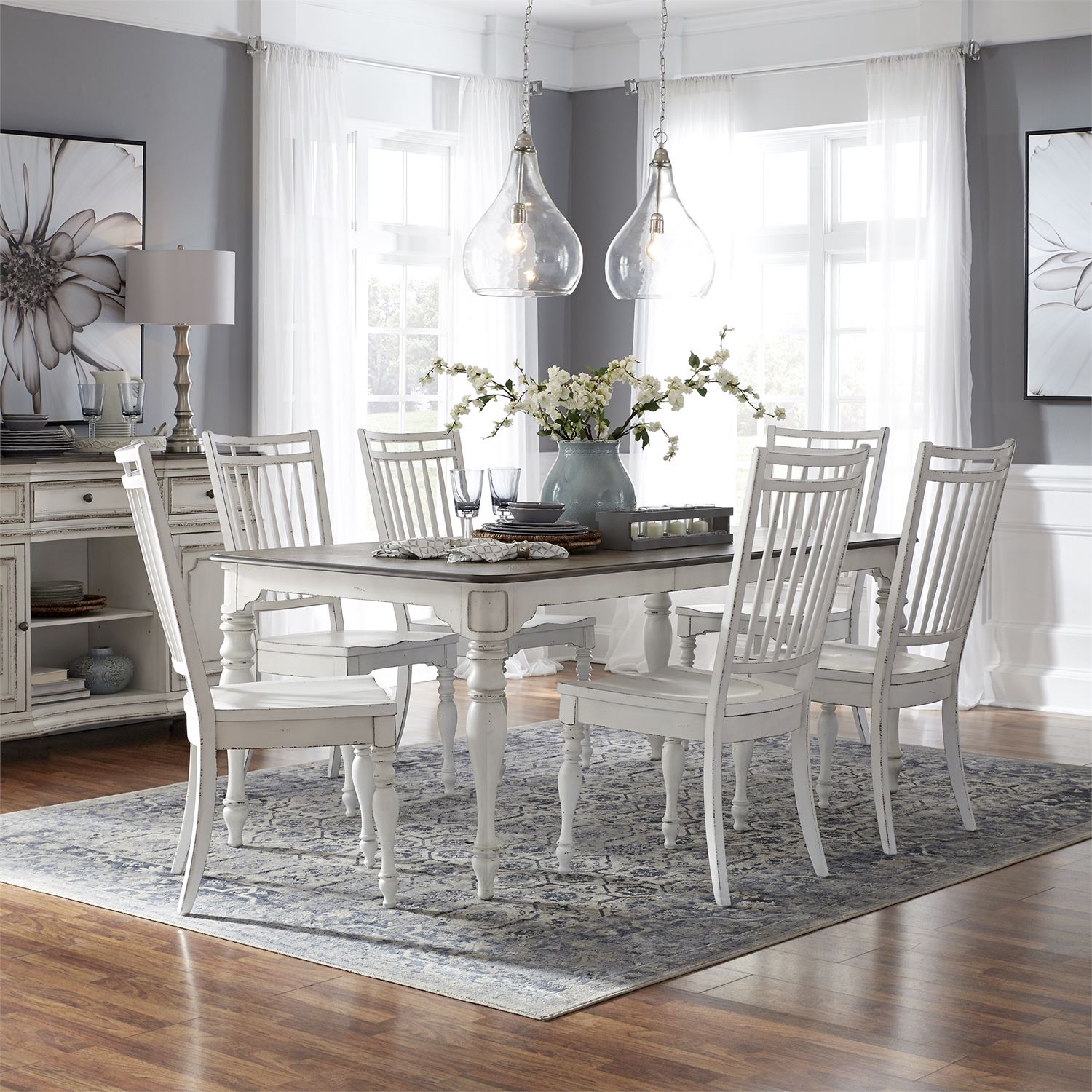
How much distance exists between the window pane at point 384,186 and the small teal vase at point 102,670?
2170 mm

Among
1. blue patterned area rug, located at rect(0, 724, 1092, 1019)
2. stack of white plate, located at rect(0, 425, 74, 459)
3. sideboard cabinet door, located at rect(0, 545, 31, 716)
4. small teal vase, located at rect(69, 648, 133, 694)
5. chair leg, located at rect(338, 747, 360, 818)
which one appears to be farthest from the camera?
small teal vase, located at rect(69, 648, 133, 694)

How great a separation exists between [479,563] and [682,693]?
0.55 metres

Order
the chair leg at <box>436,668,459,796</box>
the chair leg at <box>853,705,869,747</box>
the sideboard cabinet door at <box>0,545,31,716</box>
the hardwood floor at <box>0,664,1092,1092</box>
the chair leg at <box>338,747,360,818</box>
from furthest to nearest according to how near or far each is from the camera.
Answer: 1. the chair leg at <box>853,705,869,747</box>
2. the sideboard cabinet door at <box>0,545,31,716</box>
3. the chair leg at <box>436,668,459,796</box>
4. the chair leg at <box>338,747,360,818</box>
5. the hardwood floor at <box>0,664,1092,1092</box>

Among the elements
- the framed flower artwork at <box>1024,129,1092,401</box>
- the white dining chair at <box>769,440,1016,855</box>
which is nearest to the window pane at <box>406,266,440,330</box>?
the framed flower artwork at <box>1024,129,1092,401</box>

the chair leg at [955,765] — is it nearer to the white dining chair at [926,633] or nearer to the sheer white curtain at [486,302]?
the white dining chair at [926,633]

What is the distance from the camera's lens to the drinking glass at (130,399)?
5.48 meters

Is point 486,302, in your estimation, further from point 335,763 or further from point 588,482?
point 588,482

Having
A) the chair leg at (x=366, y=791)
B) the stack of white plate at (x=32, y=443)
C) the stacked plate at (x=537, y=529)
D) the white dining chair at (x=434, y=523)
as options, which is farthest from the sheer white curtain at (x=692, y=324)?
the chair leg at (x=366, y=791)

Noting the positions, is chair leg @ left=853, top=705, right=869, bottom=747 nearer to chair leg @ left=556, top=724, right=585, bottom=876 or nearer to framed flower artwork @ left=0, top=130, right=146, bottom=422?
chair leg @ left=556, top=724, right=585, bottom=876

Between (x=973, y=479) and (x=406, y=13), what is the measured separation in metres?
3.63

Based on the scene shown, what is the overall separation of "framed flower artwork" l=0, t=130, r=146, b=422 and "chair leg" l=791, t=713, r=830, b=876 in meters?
2.96

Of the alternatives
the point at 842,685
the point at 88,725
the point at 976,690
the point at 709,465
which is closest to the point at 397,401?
the point at 709,465

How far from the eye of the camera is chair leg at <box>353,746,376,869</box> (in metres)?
3.64

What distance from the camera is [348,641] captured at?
14.8 ft
